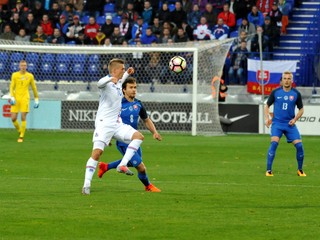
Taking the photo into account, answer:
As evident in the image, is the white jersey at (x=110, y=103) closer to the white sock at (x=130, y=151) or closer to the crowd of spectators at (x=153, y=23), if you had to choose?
the white sock at (x=130, y=151)

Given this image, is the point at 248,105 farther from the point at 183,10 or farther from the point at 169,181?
the point at 169,181

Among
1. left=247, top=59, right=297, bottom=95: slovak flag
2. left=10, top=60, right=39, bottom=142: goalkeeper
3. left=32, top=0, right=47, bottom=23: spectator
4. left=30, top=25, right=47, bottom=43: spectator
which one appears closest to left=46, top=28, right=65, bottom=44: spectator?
left=30, top=25, right=47, bottom=43: spectator

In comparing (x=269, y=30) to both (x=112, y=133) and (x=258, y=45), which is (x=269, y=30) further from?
(x=112, y=133)

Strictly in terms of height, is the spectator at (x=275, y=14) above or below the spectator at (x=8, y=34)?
Answer: above

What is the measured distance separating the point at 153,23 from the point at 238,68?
16.8 feet

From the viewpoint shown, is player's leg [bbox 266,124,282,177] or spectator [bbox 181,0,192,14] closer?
player's leg [bbox 266,124,282,177]

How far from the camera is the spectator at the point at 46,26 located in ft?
125


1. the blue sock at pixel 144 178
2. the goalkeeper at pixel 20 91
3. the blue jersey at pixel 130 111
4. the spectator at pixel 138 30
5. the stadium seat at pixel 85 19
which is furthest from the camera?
the stadium seat at pixel 85 19

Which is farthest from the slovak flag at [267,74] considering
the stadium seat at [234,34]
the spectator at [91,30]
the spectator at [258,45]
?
the spectator at [91,30]

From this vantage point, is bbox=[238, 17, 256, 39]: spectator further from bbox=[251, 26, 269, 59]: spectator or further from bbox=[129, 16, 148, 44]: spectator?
bbox=[129, 16, 148, 44]: spectator

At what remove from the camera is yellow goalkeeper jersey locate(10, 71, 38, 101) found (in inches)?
1137

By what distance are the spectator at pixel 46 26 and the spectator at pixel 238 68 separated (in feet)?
25.1

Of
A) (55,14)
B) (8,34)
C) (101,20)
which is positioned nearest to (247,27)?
(101,20)

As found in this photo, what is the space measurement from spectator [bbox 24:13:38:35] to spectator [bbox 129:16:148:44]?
3.91 meters
